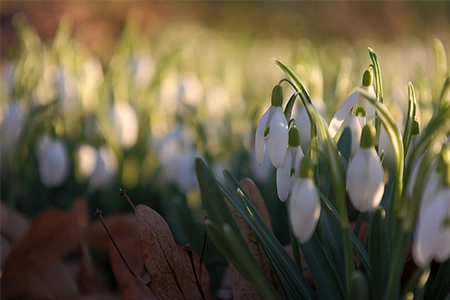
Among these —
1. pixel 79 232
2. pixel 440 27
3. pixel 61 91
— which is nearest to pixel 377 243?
pixel 79 232

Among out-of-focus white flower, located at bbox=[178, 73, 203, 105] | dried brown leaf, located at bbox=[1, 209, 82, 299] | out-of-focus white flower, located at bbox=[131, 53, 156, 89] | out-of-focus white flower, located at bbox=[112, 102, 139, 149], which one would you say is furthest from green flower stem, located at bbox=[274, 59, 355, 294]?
out-of-focus white flower, located at bbox=[131, 53, 156, 89]

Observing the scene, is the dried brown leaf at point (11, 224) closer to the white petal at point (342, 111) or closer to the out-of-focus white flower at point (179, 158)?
the out-of-focus white flower at point (179, 158)

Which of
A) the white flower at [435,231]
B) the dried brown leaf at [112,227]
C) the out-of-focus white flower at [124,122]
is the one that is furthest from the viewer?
the out-of-focus white flower at [124,122]

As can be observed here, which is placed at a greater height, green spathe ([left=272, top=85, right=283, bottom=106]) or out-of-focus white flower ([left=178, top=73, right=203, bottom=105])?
green spathe ([left=272, top=85, right=283, bottom=106])

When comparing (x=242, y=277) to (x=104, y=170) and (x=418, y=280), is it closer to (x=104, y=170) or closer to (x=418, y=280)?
(x=418, y=280)

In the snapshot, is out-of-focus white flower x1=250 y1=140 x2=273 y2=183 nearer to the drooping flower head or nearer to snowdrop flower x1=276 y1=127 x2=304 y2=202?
snowdrop flower x1=276 y1=127 x2=304 y2=202

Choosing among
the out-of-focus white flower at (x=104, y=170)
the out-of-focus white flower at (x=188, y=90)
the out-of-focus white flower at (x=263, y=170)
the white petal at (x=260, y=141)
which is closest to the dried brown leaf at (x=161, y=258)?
the white petal at (x=260, y=141)

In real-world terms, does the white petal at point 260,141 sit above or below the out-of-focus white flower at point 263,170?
above
